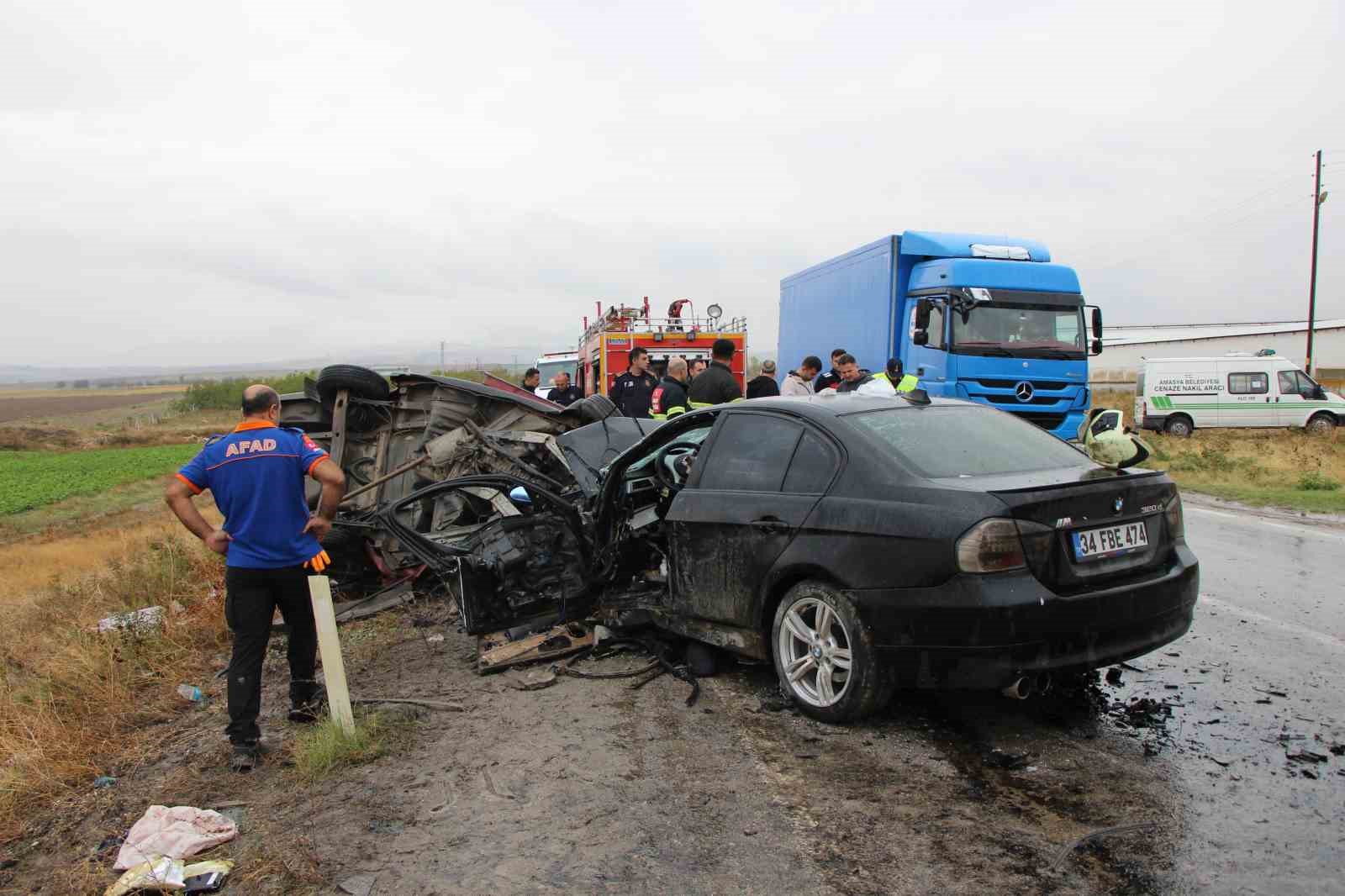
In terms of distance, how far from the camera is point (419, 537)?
5.33m

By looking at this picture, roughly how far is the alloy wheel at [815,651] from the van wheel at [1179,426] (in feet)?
79.1

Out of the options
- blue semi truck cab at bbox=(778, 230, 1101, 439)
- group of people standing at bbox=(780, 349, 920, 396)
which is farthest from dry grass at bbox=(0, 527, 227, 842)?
blue semi truck cab at bbox=(778, 230, 1101, 439)

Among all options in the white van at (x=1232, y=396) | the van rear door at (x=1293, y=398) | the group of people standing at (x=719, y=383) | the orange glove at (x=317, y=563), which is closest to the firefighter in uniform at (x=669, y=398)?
the group of people standing at (x=719, y=383)

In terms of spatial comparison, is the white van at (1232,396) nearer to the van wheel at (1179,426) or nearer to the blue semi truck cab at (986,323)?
the van wheel at (1179,426)

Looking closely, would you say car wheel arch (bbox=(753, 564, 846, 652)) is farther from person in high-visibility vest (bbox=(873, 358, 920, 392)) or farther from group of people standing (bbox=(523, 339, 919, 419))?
person in high-visibility vest (bbox=(873, 358, 920, 392))

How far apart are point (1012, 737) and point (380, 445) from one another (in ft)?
19.8

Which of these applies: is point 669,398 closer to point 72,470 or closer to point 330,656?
point 330,656

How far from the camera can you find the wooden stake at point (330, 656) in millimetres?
4078

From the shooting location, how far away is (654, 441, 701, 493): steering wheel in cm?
546

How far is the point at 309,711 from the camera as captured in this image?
4.59m

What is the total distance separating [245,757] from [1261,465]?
17.6 metres

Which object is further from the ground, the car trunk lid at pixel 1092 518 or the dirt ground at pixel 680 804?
the car trunk lid at pixel 1092 518

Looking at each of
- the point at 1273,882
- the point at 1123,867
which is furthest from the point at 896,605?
the point at 1273,882

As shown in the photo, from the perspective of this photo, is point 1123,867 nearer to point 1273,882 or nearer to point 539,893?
point 1273,882
